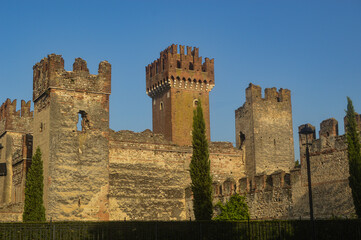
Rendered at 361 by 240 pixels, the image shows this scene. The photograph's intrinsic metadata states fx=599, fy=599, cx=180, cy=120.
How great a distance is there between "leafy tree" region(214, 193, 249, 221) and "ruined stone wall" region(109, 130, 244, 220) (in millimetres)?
3340

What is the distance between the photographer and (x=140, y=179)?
40.3 meters

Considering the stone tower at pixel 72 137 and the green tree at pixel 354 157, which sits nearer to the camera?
the green tree at pixel 354 157

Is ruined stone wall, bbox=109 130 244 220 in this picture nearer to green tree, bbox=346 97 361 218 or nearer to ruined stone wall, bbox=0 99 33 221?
ruined stone wall, bbox=0 99 33 221

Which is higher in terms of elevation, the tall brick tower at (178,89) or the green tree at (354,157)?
the tall brick tower at (178,89)

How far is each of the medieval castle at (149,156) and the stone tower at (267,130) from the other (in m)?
0.08

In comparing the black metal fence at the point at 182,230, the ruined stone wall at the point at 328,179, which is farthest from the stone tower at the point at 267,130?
the black metal fence at the point at 182,230

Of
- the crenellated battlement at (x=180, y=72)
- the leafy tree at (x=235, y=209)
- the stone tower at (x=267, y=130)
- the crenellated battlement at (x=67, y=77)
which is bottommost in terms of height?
the leafy tree at (x=235, y=209)

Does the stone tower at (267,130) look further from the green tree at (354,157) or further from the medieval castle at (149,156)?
the green tree at (354,157)

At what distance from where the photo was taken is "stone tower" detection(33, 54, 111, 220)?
36625 millimetres

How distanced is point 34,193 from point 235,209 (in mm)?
12515

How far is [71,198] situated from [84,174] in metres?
1.76

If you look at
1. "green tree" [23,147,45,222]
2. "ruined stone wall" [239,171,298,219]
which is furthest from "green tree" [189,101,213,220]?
"green tree" [23,147,45,222]

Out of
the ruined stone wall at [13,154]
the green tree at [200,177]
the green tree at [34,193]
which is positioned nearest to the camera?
the green tree at [200,177]

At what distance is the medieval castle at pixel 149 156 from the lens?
113ft
